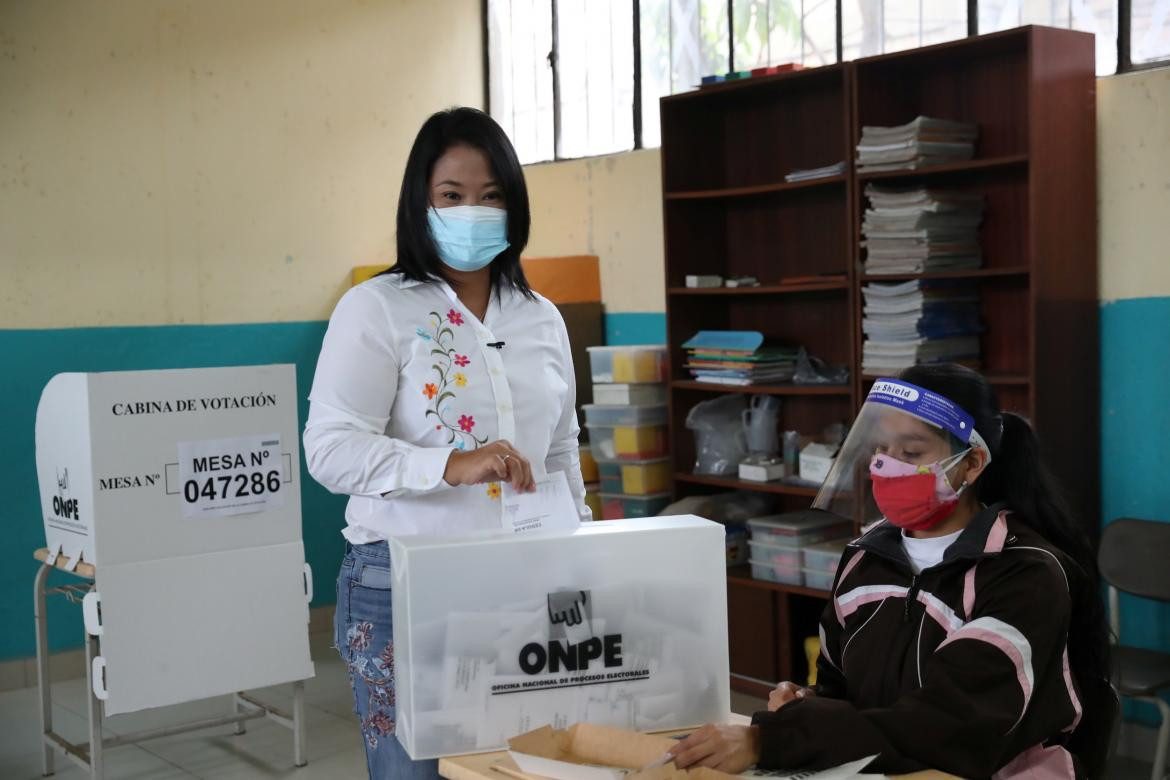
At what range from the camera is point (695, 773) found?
140 centimetres

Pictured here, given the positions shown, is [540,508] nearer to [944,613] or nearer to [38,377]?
[944,613]

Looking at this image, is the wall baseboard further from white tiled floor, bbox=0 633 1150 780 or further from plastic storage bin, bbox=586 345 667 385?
plastic storage bin, bbox=586 345 667 385

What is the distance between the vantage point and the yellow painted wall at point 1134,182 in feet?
11.2

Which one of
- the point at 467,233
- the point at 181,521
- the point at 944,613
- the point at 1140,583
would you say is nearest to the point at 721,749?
the point at 944,613

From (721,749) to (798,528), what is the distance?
2.68m

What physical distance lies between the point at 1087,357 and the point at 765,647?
1448 millimetres

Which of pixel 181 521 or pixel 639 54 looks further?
pixel 639 54

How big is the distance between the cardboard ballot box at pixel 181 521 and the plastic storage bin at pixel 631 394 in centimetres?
137

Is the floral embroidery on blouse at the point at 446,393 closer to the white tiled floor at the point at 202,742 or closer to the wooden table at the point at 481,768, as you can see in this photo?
the wooden table at the point at 481,768

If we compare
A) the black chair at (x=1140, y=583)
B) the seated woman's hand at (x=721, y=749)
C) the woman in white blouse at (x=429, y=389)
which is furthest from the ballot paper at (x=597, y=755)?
the black chair at (x=1140, y=583)

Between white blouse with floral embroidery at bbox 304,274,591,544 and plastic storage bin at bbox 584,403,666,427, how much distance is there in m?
2.68

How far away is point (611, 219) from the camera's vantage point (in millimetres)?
5180

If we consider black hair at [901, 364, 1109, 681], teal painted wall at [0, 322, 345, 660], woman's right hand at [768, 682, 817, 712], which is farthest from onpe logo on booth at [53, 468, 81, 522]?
black hair at [901, 364, 1109, 681]

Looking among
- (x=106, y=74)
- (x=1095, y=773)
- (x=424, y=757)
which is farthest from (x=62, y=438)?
(x=1095, y=773)
